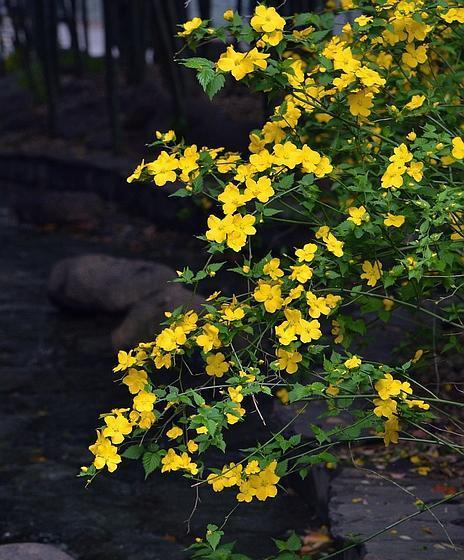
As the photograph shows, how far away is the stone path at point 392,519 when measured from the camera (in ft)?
13.1

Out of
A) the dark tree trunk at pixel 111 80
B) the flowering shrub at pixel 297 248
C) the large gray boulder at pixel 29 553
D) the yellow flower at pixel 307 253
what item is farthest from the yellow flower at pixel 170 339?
the dark tree trunk at pixel 111 80

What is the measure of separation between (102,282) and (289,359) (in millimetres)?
6421

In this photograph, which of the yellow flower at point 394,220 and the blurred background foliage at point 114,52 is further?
the blurred background foliage at point 114,52

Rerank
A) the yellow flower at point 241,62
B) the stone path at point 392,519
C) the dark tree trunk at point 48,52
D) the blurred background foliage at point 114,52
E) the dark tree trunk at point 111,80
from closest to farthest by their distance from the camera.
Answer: the yellow flower at point 241,62 → the stone path at point 392,519 → the blurred background foliage at point 114,52 → the dark tree trunk at point 111,80 → the dark tree trunk at point 48,52

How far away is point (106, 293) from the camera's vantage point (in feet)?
31.0

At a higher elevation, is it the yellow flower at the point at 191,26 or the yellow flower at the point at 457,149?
the yellow flower at the point at 191,26

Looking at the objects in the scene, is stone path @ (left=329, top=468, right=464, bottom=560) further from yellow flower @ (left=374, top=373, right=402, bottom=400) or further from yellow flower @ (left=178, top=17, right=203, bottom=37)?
yellow flower @ (left=178, top=17, right=203, bottom=37)

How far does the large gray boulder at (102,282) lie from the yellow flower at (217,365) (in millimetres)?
5786

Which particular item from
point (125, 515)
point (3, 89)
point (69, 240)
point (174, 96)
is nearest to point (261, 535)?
point (125, 515)

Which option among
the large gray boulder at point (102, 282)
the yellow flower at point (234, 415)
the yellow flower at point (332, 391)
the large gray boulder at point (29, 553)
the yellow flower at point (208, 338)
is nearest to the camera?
the yellow flower at point (234, 415)

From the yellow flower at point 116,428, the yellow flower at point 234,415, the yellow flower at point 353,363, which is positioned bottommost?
the yellow flower at point 116,428

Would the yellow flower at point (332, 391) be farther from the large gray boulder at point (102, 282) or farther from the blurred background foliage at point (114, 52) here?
the blurred background foliage at point (114, 52)

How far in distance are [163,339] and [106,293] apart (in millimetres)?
6404

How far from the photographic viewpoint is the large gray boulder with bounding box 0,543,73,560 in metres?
4.15
